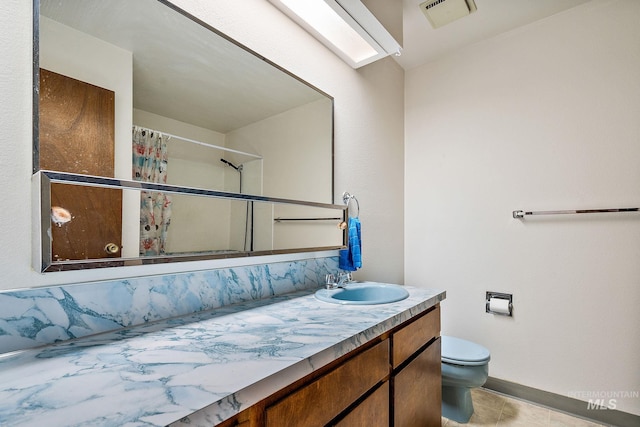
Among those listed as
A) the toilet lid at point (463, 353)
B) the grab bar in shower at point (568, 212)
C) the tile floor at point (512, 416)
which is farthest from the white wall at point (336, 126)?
the tile floor at point (512, 416)

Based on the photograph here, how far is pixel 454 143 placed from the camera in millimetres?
2293

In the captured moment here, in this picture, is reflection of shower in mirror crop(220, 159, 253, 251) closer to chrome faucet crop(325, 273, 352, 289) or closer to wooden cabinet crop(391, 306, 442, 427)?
chrome faucet crop(325, 273, 352, 289)

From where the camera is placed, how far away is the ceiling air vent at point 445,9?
1.77 metres

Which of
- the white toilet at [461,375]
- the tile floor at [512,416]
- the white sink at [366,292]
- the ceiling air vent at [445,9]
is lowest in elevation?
the tile floor at [512,416]

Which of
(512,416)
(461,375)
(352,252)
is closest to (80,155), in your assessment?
(352,252)

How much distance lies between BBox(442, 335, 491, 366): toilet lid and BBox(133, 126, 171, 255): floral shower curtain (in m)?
1.62

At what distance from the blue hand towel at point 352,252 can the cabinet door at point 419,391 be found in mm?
550

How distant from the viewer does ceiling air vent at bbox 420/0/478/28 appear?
1.77 metres

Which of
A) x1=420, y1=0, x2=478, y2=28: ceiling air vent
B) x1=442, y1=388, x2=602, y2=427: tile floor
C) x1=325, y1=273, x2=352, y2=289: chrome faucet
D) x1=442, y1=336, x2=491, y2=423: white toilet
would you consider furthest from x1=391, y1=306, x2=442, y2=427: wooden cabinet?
x1=420, y1=0, x2=478, y2=28: ceiling air vent

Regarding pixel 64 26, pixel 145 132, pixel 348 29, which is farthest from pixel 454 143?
pixel 64 26

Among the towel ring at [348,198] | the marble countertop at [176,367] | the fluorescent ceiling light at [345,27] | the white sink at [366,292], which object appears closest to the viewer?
the marble countertop at [176,367]

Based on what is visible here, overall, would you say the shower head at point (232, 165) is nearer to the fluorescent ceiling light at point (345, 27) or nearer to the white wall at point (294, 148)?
the white wall at point (294, 148)

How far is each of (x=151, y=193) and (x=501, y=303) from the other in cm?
215

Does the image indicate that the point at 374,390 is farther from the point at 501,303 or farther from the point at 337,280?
the point at 501,303
